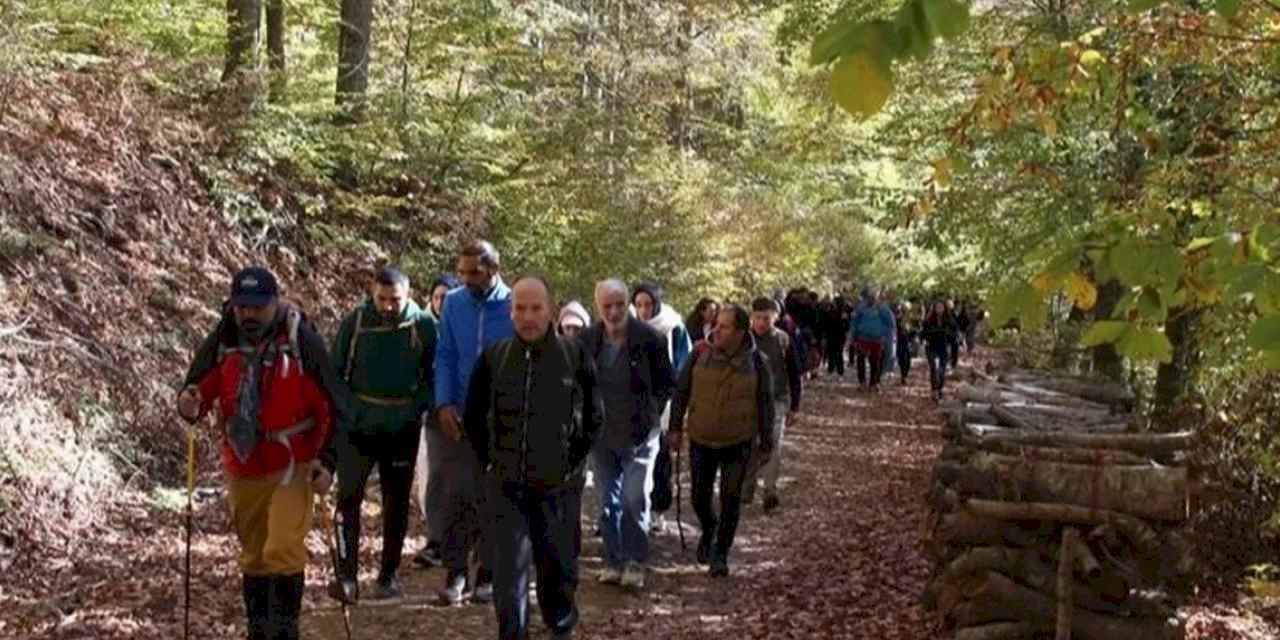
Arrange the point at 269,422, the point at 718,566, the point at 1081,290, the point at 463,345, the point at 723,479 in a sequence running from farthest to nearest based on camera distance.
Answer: the point at 718,566, the point at 723,479, the point at 463,345, the point at 269,422, the point at 1081,290

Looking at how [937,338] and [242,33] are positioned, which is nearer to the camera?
[242,33]

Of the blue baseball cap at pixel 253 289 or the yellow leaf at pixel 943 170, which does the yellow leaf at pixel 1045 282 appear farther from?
the blue baseball cap at pixel 253 289

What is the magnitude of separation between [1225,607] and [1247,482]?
1111 millimetres

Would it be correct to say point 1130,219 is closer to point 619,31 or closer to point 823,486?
point 823,486

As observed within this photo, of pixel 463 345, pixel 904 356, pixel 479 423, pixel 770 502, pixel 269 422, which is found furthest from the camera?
pixel 904 356

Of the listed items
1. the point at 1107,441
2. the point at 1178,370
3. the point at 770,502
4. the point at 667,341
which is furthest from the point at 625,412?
the point at 1178,370

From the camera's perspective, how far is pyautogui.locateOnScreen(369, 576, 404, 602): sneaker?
7988mm

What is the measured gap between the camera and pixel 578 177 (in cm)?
1697

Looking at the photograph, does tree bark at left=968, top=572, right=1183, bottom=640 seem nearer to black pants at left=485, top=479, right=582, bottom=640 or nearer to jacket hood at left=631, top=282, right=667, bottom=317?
black pants at left=485, top=479, right=582, bottom=640

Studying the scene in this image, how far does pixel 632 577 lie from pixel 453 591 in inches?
55.1

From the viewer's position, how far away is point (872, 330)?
2509 centimetres

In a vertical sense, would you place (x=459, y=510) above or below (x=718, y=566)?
above

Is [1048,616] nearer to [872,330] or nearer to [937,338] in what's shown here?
[937,338]

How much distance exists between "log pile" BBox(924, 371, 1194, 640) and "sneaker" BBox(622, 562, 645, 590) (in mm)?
1981
